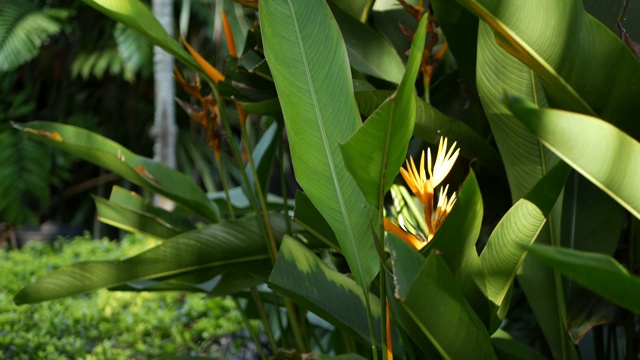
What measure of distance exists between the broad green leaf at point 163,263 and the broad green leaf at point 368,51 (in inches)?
12.3

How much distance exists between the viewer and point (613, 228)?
47.1 inches

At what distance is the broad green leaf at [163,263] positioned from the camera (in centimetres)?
125

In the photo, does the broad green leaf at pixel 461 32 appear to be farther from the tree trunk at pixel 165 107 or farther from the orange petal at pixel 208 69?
the tree trunk at pixel 165 107

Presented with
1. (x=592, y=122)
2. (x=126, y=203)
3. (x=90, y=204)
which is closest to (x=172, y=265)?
(x=126, y=203)

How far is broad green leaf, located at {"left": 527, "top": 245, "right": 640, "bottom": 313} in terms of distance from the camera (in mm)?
605

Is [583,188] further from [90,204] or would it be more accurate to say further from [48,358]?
[90,204]

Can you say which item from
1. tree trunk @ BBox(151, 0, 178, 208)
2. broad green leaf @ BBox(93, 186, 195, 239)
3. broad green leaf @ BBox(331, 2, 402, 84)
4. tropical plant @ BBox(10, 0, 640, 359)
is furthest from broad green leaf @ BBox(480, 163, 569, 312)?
tree trunk @ BBox(151, 0, 178, 208)

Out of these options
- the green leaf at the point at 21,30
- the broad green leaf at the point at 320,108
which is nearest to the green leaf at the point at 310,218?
the broad green leaf at the point at 320,108

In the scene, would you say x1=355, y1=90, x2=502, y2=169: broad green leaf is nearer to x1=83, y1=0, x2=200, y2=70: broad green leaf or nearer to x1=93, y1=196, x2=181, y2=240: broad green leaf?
x1=83, y1=0, x2=200, y2=70: broad green leaf

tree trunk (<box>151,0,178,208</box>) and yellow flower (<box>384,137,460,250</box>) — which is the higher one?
yellow flower (<box>384,137,460,250</box>)

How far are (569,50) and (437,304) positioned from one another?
0.31 m

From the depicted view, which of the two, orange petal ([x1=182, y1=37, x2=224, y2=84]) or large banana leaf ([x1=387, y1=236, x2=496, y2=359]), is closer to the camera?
large banana leaf ([x1=387, y1=236, x2=496, y2=359])

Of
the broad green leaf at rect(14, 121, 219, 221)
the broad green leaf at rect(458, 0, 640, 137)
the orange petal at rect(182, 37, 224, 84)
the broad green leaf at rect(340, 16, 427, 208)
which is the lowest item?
the broad green leaf at rect(14, 121, 219, 221)

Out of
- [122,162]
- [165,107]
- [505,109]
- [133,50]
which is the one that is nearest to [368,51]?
[505,109]
